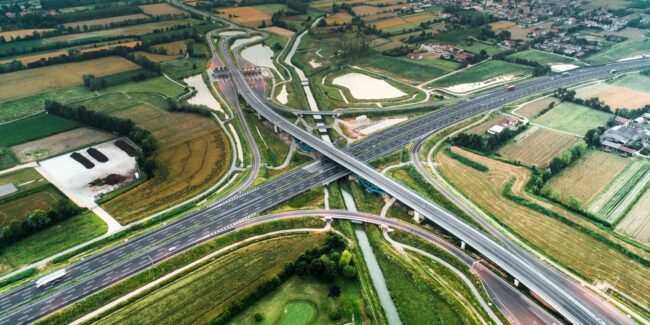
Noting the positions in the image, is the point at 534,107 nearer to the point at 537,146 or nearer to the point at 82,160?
the point at 537,146

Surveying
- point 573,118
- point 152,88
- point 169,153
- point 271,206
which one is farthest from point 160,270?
point 573,118

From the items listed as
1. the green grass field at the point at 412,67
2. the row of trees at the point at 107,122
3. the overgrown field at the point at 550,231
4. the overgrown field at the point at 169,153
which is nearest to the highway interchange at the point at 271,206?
the overgrown field at the point at 550,231

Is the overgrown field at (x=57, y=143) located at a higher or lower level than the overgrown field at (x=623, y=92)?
higher

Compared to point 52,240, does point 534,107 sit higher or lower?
higher

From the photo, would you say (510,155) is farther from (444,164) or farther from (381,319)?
(381,319)

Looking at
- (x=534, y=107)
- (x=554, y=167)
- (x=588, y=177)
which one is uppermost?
(x=534, y=107)

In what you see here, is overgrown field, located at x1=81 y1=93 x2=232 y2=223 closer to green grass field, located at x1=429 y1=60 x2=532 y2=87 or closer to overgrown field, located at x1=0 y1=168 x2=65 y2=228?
overgrown field, located at x1=0 y1=168 x2=65 y2=228

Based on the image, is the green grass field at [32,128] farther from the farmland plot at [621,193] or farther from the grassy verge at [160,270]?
the farmland plot at [621,193]

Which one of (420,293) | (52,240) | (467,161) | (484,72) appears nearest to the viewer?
(420,293)
